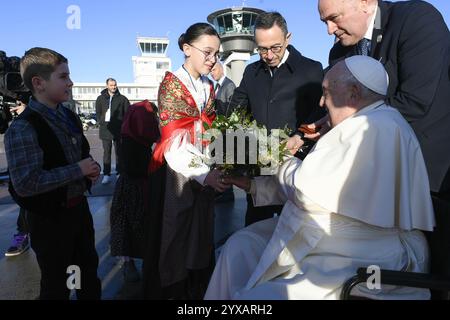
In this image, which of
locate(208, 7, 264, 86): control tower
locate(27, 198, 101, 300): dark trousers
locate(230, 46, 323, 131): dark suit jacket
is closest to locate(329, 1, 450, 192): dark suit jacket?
locate(230, 46, 323, 131): dark suit jacket

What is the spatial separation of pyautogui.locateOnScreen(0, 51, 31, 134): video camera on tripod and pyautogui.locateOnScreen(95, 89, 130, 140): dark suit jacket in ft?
10.8

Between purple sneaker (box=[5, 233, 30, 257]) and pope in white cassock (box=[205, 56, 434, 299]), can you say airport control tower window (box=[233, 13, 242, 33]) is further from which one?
pope in white cassock (box=[205, 56, 434, 299])

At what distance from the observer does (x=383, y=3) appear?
7.72 feet

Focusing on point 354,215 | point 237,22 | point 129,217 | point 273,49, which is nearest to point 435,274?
point 354,215

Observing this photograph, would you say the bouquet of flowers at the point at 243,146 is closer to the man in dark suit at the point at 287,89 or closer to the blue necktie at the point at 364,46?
the man in dark suit at the point at 287,89

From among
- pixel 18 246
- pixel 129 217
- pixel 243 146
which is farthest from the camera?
pixel 18 246

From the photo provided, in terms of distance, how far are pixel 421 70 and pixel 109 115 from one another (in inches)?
288

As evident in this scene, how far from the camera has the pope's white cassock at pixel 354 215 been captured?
1682 millimetres

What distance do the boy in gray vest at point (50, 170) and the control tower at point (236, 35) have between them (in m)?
22.5

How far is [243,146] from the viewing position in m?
1.94

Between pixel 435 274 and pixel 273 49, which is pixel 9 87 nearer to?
pixel 273 49

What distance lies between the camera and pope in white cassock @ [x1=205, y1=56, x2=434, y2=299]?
1.68 meters
